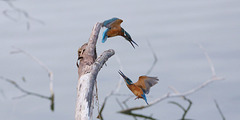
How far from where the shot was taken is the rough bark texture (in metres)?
1.07

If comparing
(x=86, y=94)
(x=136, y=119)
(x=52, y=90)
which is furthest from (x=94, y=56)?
(x=52, y=90)

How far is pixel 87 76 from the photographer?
3.77 feet

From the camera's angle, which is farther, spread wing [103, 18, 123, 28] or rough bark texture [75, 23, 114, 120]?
spread wing [103, 18, 123, 28]

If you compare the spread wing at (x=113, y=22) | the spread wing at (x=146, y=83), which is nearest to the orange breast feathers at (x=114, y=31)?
the spread wing at (x=113, y=22)

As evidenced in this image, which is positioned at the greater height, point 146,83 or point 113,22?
point 113,22

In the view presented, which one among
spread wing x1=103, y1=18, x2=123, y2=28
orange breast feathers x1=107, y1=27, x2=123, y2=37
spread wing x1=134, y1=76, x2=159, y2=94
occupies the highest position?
spread wing x1=103, y1=18, x2=123, y2=28

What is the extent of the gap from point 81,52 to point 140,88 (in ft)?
0.83

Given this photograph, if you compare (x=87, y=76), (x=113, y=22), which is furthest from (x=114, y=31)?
(x=87, y=76)

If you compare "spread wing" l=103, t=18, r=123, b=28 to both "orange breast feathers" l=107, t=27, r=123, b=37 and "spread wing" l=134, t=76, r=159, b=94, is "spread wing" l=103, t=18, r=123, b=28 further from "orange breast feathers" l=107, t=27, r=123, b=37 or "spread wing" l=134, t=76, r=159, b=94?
"spread wing" l=134, t=76, r=159, b=94

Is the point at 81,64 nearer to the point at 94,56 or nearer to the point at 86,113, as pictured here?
the point at 94,56

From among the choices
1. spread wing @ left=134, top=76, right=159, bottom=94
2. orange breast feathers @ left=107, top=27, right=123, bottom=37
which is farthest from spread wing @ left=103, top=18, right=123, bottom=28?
spread wing @ left=134, top=76, right=159, bottom=94

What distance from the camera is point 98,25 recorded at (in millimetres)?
1264

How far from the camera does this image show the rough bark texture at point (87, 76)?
107 centimetres

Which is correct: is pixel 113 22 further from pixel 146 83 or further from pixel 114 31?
pixel 146 83
